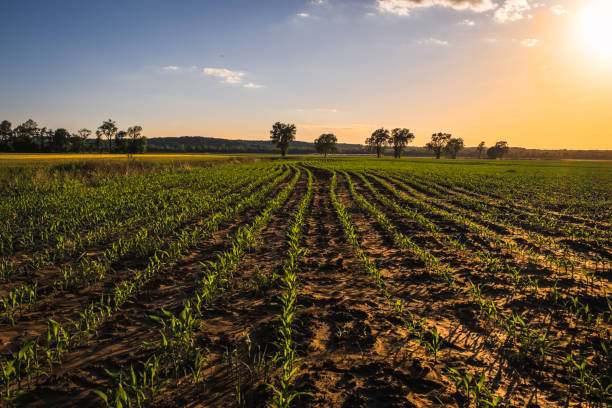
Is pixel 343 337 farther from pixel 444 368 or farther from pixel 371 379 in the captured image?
pixel 444 368

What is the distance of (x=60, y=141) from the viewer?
269ft

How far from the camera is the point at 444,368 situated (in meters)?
3.23

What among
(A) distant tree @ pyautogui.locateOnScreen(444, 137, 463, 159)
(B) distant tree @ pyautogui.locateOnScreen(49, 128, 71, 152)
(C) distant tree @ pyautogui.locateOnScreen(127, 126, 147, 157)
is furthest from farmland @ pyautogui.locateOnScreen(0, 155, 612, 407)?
(A) distant tree @ pyautogui.locateOnScreen(444, 137, 463, 159)

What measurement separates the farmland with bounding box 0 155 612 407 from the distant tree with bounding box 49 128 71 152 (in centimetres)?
9816

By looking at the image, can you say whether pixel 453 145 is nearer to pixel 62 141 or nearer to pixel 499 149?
pixel 499 149

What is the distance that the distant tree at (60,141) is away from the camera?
8146cm

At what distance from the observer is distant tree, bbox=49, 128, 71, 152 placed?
81.5 meters

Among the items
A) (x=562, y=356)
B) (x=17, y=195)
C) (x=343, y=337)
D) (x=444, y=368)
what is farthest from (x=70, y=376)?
(x=17, y=195)

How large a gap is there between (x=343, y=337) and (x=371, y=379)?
0.79m

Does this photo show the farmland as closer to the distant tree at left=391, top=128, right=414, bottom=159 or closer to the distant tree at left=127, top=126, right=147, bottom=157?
the distant tree at left=127, top=126, right=147, bottom=157

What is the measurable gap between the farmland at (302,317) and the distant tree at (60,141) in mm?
98158

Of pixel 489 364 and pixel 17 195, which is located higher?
pixel 17 195

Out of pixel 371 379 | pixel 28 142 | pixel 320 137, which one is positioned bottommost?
pixel 371 379

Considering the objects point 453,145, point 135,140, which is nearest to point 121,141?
point 135,140
